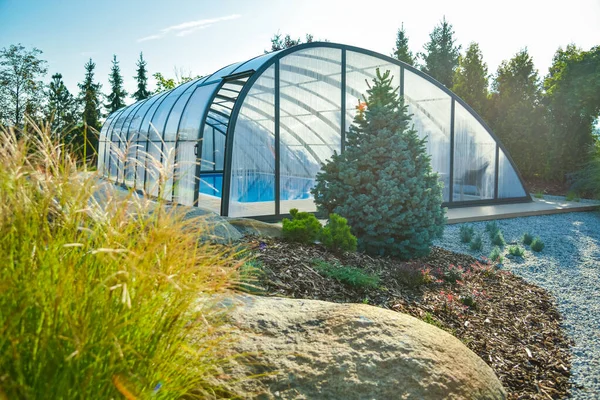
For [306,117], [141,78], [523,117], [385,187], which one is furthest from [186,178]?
[141,78]

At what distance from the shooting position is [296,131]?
9.68m

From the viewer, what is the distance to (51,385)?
1.46 m

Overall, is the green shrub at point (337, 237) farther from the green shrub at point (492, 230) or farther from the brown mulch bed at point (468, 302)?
the green shrub at point (492, 230)

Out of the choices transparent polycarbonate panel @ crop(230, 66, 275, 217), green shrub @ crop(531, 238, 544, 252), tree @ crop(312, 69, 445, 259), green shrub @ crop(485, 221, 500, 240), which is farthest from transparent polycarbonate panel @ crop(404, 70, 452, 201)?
tree @ crop(312, 69, 445, 259)

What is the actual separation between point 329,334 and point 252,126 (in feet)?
21.3

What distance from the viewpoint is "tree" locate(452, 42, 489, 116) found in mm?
18406

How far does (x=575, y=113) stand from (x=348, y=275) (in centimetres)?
1503

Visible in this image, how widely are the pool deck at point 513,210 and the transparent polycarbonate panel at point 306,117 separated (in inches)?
116

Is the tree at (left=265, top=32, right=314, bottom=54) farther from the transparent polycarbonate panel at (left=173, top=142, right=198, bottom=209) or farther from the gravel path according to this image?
the gravel path

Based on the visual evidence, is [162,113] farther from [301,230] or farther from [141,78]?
[141,78]

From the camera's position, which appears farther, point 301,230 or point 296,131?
point 296,131

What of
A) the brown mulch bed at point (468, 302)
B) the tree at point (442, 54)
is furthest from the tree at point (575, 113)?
the tree at point (442, 54)

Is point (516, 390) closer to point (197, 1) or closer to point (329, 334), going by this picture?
point (329, 334)

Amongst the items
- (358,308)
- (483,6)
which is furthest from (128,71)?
(358,308)
